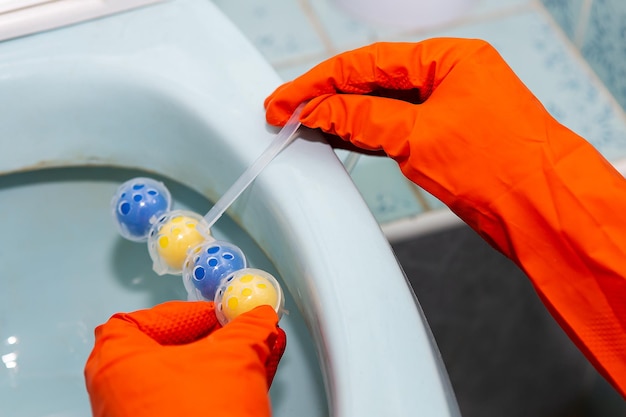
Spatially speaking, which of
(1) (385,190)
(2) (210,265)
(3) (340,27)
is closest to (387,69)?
(2) (210,265)

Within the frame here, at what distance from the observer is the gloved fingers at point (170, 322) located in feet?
1.85

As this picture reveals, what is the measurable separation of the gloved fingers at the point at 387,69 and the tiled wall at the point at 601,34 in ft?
1.23

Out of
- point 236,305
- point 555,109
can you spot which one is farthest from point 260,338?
point 555,109

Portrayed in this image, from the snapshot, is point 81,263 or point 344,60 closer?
point 344,60

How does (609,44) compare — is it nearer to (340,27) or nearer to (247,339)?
(340,27)

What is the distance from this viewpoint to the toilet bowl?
1.87ft

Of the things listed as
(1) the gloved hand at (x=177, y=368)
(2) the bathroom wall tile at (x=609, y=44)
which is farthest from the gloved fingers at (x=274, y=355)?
(2) the bathroom wall tile at (x=609, y=44)

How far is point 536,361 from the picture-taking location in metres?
1.05

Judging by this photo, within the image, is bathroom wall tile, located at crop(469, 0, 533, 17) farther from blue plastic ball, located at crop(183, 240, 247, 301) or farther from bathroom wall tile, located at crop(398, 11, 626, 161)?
blue plastic ball, located at crop(183, 240, 247, 301)

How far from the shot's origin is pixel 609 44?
95 cm

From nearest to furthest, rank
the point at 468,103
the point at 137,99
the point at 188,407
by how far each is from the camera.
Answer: the point at 188,407
the point at 468,103
the point at 137,99

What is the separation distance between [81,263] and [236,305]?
0.26 metres

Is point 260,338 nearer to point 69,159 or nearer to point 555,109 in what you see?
point 69,159

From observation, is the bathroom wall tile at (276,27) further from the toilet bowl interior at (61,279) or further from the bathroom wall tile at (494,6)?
the toilet bowl interior at (61,279)
